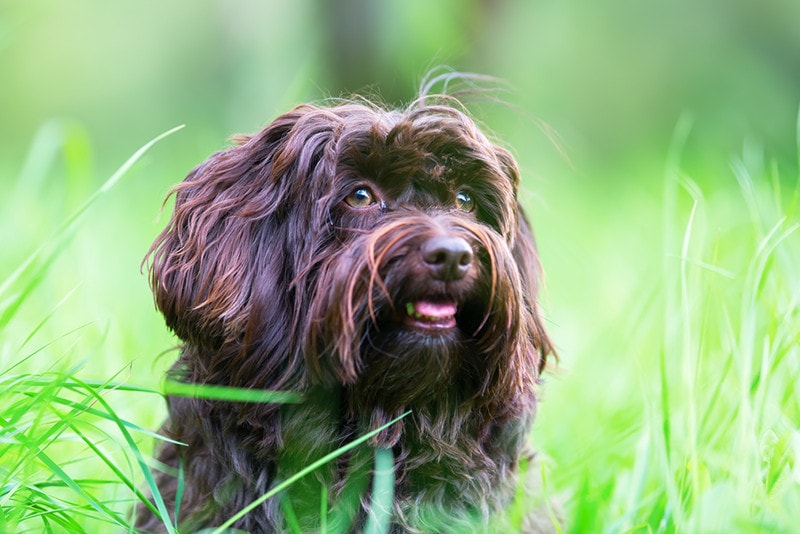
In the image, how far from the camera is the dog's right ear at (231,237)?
7.66 ft

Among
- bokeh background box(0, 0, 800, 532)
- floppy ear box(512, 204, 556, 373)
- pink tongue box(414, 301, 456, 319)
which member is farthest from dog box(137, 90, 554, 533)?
bokeh background box(0, 0, 800, 532)

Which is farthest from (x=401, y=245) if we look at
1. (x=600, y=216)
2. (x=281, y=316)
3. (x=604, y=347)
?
(x=600, y=216)

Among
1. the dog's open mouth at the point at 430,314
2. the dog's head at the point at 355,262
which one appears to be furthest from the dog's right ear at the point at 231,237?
the dog's open mouth at the point at 430,314

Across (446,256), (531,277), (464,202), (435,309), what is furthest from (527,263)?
(446,256)

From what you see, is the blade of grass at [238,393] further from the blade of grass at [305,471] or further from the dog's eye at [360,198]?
the dog's eye at [360,198]

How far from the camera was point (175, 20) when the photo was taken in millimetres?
10383

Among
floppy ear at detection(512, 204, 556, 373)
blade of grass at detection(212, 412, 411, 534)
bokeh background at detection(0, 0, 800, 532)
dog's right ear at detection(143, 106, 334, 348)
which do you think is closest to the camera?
blade of grass at detection(212, 412, 411, 534)

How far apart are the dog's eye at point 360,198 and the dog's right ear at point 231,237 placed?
0.37 feet

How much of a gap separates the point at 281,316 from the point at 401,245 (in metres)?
0.40

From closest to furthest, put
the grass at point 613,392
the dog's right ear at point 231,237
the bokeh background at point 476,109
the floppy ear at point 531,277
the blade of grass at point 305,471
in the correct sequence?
the blade of grass at point 305,471
the grass at point 613,392
the dog's right ear at point 231,237
the floppy ear at point 531,277
the bokeh background at point 476,109

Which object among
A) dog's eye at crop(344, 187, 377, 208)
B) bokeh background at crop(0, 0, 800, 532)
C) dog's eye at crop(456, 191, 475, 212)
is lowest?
bokeh background at crop(0, 0, 800, 532)

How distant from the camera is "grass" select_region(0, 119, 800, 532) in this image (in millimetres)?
2127

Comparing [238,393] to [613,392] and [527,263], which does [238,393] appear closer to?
[527,263]

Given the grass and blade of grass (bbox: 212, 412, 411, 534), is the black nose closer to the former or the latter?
blade of grass (bbox: 212, 412, 411, 534)
